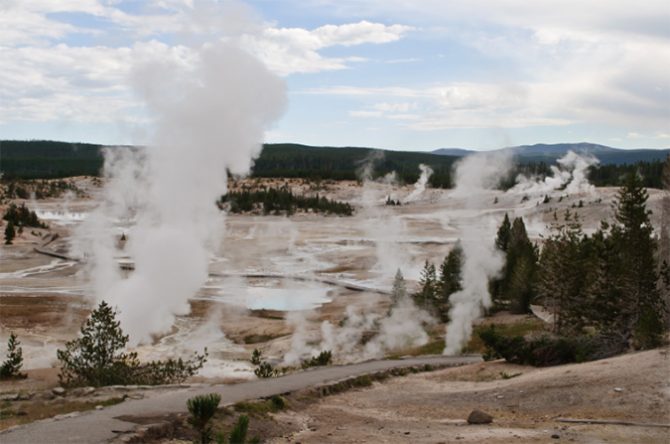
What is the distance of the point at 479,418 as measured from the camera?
18516 millimetres

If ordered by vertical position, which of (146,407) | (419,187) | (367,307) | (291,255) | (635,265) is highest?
(419,187)

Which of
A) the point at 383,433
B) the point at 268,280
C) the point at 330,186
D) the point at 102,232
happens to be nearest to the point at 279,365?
the point at 383,433

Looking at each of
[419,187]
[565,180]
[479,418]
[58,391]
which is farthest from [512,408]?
[565,180]

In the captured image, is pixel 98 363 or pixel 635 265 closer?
pixel 98 363

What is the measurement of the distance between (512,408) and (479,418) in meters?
2.56

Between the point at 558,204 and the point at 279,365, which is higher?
the point at 558,204

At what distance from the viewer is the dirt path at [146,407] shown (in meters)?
15.3

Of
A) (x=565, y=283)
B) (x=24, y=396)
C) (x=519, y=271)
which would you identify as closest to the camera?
(x=24, y=396)

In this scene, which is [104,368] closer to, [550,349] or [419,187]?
[550,349]

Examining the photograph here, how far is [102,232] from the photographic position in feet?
348

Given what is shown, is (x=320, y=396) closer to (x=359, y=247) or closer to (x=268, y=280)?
(x=268, y=280)

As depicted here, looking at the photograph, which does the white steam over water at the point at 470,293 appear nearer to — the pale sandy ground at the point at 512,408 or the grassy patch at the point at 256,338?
the grassy patch at the point at 256,338

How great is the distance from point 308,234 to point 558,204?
154 ft

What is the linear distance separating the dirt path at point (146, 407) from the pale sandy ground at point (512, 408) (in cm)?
155
